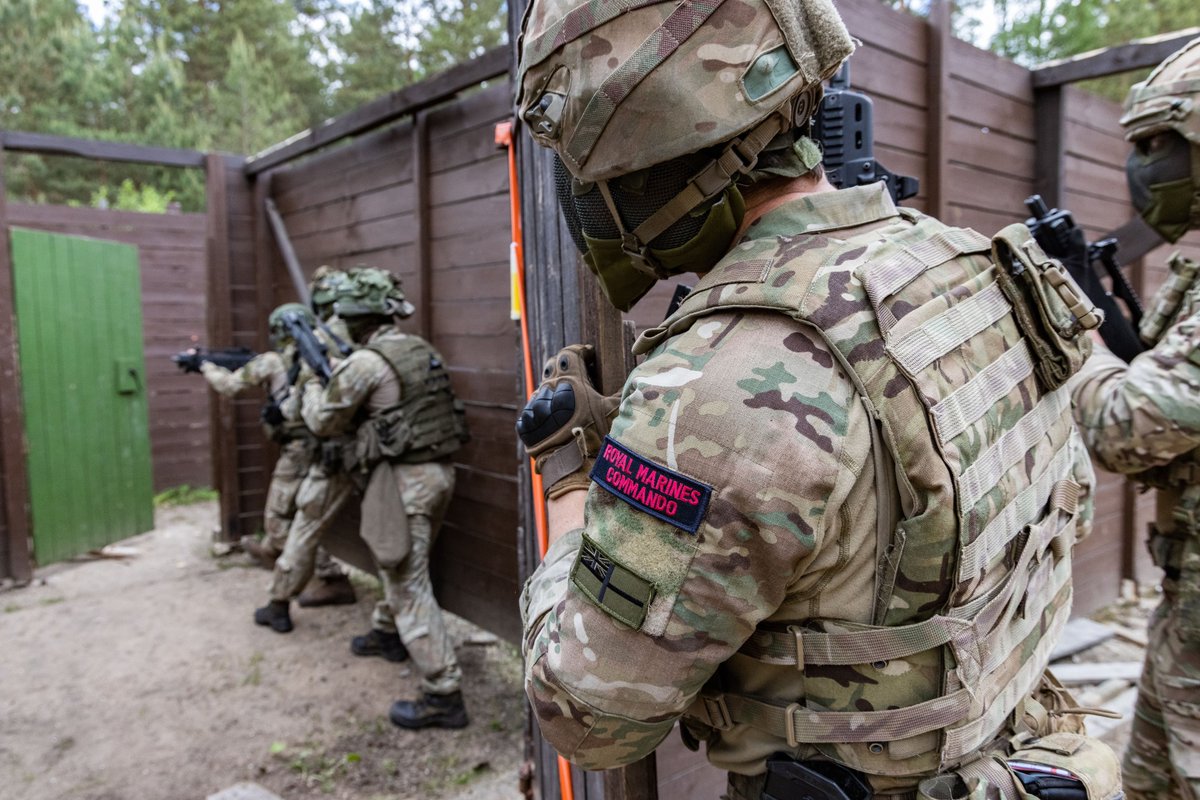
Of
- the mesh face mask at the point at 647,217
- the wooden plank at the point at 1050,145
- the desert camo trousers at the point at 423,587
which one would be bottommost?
the desert camo trousers at the point at 423,587

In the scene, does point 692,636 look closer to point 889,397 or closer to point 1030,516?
point 889,397

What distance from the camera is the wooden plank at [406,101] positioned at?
155 inches

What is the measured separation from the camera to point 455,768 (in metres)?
3.52

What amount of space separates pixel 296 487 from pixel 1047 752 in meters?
4.97

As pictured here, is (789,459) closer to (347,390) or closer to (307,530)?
(347,390)

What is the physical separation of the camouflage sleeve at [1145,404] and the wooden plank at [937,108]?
1739 millimetres

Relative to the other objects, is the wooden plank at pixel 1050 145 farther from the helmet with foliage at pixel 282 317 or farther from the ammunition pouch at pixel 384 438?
the helmet with foliage at pixel 282 317

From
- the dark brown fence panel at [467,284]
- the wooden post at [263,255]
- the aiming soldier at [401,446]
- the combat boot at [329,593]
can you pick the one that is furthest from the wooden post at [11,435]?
the aiming soldier at [401,446]

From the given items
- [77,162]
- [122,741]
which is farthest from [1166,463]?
[77,162]

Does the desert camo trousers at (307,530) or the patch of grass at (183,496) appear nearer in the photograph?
the desert camo trousers at (307,530)

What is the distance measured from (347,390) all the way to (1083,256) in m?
3.25

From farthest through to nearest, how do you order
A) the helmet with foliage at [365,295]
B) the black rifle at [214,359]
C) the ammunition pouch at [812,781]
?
the black rifle at [214,359] < the helmet with foliage at [365,295] < the ammunition pouch at [812,781]

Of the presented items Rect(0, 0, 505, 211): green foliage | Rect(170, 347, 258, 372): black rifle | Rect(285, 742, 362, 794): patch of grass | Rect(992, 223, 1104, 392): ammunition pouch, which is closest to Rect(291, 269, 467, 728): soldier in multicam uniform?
Rect(285, 742, 362, 794): patch of grass

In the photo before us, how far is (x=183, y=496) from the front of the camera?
8438 mm
